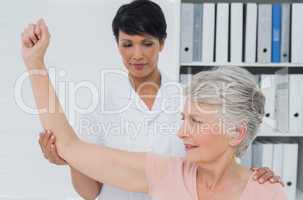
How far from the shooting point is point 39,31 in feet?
3.51

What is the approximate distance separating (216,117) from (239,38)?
3.15 feet

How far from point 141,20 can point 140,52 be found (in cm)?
14

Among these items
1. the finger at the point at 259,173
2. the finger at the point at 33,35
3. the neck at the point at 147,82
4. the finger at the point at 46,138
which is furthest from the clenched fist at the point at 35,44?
the finger at the point at 259,173

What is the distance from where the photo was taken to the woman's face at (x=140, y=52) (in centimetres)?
146

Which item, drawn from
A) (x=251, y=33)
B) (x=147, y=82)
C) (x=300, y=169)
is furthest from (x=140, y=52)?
(x=300, y=169)

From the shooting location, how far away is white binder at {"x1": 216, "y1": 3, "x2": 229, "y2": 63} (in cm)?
187

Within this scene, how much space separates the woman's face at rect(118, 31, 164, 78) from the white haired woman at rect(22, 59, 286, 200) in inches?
17.8

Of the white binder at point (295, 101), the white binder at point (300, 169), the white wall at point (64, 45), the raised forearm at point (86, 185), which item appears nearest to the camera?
the raised forearm at point (86, 185)

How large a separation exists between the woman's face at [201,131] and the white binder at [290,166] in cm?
104

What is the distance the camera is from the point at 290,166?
198 cm

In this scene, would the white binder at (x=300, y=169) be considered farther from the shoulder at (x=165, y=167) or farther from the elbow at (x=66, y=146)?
the elbow at (x=66, y=146)

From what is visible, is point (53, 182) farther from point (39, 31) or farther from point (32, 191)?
point (39, 31)

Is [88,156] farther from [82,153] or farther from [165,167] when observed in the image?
[165,167]

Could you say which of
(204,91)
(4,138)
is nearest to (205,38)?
(204,91)
